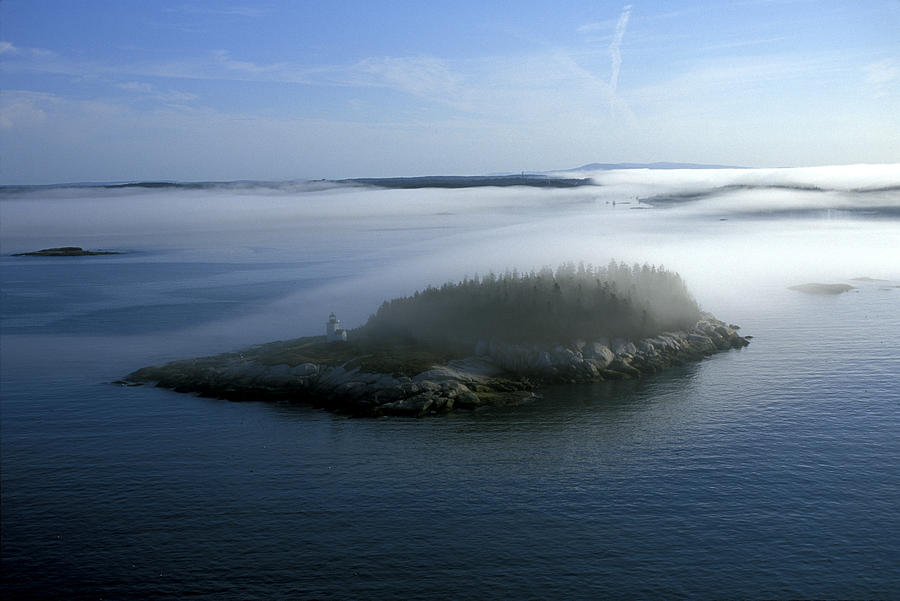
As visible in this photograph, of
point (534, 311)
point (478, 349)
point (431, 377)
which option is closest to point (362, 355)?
point (431, 377)

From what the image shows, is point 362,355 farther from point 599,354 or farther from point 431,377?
point 599,354

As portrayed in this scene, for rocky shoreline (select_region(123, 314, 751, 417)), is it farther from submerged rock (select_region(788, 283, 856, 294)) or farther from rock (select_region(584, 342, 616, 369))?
submerged rock (select_region(788, 283, 856, 294))

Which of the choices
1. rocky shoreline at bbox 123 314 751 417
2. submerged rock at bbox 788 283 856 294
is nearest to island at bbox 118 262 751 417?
rocky shoreline at bbox 123 314 751 417

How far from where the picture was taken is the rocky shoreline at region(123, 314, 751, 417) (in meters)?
63.1

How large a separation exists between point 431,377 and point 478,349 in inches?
391

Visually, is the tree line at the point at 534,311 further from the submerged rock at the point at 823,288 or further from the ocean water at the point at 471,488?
the submerged rock at the point at 823,288

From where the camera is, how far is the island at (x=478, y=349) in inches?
2562

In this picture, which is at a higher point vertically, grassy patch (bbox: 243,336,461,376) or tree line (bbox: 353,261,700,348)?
tree line (bbox: 353,261,700,348)

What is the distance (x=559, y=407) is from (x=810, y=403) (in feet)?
68.9

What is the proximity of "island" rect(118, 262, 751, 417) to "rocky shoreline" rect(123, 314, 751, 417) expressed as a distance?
121 mm

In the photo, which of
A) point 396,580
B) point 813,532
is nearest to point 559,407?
point 813,532

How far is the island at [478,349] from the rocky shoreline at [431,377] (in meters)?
0.12

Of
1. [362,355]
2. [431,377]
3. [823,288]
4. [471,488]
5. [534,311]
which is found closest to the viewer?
[471,488]

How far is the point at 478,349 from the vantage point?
73.8m
